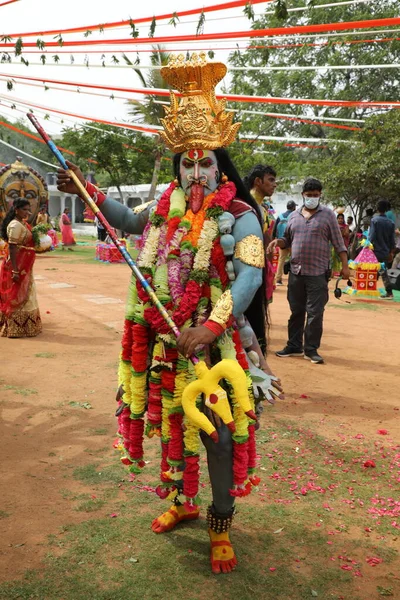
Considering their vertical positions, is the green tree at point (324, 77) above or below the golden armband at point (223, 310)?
above

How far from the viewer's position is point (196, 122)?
2.91m

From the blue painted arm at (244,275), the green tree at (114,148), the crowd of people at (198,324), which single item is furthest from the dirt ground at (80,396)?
the green tree at (114,148)

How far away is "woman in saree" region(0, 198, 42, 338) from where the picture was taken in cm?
789

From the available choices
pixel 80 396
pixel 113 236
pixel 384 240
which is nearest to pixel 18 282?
pixel 80 396

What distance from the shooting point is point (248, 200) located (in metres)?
3.13

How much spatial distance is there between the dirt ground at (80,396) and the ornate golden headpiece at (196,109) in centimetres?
219

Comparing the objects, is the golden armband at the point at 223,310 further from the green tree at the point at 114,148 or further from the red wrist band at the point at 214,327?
the green tree at the point at 114,148

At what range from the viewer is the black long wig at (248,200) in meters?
3.04

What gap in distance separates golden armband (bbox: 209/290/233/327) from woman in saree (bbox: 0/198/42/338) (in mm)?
5811

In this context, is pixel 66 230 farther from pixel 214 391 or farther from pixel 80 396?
pixel 214 391

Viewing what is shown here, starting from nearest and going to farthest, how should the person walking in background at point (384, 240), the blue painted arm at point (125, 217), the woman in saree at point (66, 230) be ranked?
the blue painted arm at point (125, 217), the person walking in background at point (384, 240), the woman in saree at point (66, 230)

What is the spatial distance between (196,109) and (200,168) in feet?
0.97

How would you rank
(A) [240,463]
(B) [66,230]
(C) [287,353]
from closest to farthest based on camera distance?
(A) [240,463] → (C) [287,353] → (B) [66,230]

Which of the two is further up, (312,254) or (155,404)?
(312,254)
